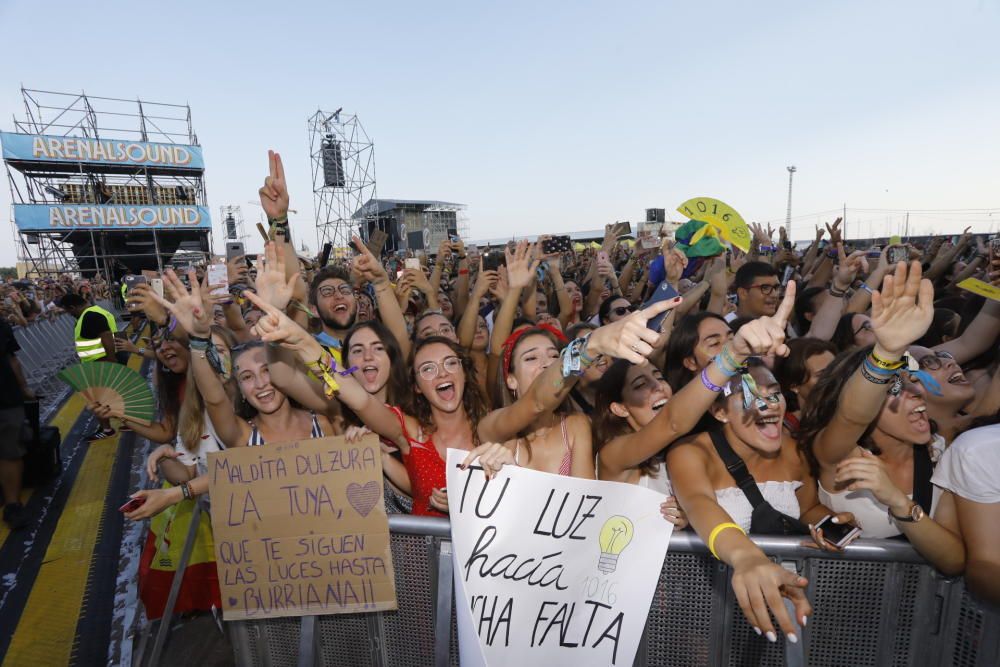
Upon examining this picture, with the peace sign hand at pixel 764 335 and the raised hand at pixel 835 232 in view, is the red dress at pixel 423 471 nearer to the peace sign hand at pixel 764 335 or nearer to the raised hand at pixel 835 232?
the peace sign hand at pixel 764 335

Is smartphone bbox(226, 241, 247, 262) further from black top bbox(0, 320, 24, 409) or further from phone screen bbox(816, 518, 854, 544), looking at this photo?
phone screen bbox(816, 518, 854, 544)

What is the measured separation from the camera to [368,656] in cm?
216

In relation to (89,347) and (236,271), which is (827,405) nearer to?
(236,271)

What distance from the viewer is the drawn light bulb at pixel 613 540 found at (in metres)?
1.89

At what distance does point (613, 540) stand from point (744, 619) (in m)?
0.52

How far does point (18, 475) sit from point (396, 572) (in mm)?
4745

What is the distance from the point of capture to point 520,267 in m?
3.82

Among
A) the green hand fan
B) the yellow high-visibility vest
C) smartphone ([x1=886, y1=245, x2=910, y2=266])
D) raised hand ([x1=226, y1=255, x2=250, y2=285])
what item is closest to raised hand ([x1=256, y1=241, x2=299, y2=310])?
the green hand fan

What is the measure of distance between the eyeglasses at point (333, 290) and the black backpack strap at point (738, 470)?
3.06m

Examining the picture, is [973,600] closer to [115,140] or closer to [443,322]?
[443,322]

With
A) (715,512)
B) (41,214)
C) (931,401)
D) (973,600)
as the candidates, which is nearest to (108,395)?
(715,512)

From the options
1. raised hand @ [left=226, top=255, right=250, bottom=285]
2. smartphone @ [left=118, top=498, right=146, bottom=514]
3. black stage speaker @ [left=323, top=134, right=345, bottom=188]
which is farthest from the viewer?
black stage speaker @ [left=323, top=134, right=345, bottom=188]

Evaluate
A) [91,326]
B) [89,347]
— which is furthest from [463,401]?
[91,326]

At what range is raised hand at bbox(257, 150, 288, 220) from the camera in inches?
140
